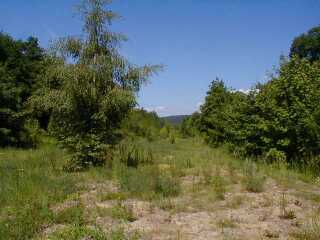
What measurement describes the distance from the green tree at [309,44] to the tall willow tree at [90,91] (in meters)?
41.0

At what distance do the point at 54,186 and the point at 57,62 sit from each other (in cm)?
489

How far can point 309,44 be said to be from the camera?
5128 cm

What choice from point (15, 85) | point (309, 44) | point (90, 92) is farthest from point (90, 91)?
point (309, 44)

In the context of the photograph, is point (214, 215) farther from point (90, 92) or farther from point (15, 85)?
point (15, 85)

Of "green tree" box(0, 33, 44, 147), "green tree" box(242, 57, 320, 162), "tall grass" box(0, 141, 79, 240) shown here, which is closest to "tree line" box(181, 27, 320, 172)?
"green tree" box(242, 57, 320, 162)

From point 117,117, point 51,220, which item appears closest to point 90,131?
point 117,117

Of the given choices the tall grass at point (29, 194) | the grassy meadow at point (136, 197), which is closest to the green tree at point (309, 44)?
the grassy meadow at point (136, 197)

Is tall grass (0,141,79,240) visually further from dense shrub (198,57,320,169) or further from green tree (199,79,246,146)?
green tree (199,79,246,146)

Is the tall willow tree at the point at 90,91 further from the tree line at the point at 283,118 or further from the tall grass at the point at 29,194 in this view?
the tree line at the point at 283,118

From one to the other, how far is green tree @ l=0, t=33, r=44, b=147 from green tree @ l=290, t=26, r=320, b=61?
3260 cm

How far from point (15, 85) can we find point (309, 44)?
122ft

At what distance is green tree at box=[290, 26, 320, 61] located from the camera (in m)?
50.5

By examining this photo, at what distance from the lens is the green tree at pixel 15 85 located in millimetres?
21516

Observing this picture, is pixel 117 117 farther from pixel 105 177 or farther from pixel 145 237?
pixel 145 237
